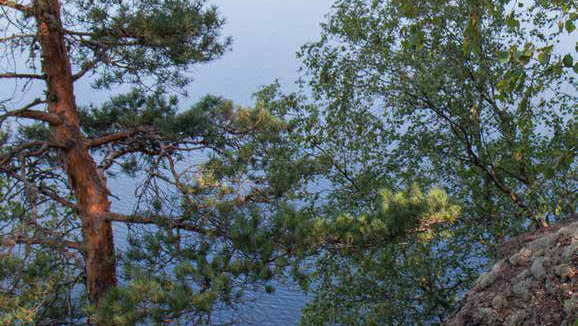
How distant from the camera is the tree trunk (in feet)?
20.5

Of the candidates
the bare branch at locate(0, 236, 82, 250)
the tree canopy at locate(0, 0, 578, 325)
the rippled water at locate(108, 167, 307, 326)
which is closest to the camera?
the tree canopy at locate(0, 0, 578, 325)

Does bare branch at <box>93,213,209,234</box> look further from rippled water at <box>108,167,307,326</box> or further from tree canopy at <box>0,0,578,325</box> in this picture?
rippled water at <box>108,167,307,326</box>

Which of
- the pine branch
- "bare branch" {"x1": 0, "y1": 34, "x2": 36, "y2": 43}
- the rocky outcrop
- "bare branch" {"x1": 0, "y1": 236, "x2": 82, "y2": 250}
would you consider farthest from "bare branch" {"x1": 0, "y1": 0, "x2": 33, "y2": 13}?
the rocky outcrop

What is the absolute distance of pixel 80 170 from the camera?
20.9 feet

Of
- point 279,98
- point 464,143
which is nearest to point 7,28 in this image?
point 279,98

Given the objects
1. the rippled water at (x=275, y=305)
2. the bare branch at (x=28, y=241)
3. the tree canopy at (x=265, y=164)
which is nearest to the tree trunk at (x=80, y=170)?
the tree canopy at (x=265, y=164)

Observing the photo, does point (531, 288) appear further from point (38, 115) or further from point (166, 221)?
point (38, 115)

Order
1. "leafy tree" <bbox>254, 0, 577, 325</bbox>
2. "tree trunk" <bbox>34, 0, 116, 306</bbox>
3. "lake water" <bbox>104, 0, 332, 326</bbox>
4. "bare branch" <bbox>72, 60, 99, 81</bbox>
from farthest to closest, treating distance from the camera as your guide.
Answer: "lake water" <bbox>104, 0, 332, 326</bbox> → "leafy tree" <bbox>254, 0, 577, 325</bbox> → "bare branch" <bbox>72, 60, 99, 81</bbox> → "tree trunk" <bbox>34, 0, 116, 306</bbox>

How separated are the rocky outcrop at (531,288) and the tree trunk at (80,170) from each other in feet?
12.1

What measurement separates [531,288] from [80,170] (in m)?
4.70

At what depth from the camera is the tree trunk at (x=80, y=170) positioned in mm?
6250

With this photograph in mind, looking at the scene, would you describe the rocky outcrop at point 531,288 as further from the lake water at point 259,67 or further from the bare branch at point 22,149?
the bare branch at point 22,149

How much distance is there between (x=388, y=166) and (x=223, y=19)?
3.63 metres

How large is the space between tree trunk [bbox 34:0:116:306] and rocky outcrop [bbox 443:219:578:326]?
3676mm
